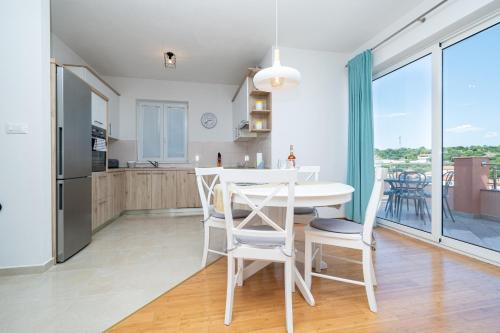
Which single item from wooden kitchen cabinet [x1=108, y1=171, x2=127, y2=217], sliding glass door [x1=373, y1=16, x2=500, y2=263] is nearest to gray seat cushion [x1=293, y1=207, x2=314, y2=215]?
sliding glass door [x1=373, y1=16, x2=500, y2=263]

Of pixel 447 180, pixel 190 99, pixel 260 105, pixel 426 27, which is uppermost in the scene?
pixel 426 27

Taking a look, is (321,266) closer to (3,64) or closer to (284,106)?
(284,106)

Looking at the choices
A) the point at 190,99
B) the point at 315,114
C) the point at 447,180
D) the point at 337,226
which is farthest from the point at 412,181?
the point at 190,99

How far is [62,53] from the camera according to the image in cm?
337

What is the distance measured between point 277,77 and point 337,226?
3.86 feet

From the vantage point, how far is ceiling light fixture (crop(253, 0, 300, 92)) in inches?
71.2

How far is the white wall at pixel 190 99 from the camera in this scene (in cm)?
476

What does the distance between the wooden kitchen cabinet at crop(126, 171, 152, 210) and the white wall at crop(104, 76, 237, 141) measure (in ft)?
3.25

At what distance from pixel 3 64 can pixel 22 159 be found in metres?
0.78

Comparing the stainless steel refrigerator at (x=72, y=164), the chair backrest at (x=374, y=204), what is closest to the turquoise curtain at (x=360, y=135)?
the chair backrest at (x=374, y=204)

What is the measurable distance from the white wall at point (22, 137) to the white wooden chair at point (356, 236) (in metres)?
2.22

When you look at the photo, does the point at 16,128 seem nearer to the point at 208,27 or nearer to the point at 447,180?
the point at 208,27

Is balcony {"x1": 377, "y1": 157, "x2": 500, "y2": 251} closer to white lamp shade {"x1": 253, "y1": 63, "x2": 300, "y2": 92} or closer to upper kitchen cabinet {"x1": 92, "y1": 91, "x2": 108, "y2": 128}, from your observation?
white lamp shade {"x1": 253, "y1": 63, "x2": 300, "y2": 92}

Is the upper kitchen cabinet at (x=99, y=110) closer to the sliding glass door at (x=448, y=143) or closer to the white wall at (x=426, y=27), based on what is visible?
the white wall at (x=426, y=27)
